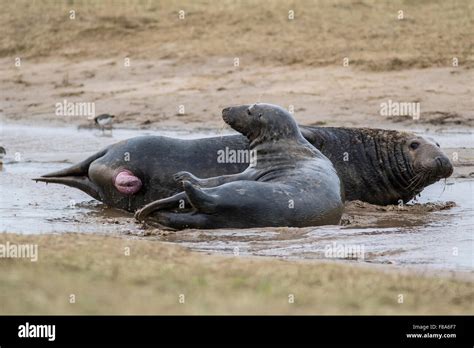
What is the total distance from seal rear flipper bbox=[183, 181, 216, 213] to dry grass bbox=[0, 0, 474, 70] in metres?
8.68

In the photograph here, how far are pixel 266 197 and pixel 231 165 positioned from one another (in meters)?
1.64

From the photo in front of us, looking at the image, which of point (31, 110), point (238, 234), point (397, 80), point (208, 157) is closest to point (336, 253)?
point (238, 234)

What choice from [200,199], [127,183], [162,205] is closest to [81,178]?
[127,183]

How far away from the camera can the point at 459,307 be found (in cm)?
584

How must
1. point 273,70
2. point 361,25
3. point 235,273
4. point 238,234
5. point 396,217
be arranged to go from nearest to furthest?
point 235,273, point 238,234, point 396,217, point 273,70, point 361,25

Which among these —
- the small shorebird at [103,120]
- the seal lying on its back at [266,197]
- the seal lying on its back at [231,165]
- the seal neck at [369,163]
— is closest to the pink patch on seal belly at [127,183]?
the seal lying on its back at [231,165]

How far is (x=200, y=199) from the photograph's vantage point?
28.1ft

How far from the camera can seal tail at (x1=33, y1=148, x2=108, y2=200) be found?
417 inches

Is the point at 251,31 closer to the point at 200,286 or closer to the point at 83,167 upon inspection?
the point at 83,167

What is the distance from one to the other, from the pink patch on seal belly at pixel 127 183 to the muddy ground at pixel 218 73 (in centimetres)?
24

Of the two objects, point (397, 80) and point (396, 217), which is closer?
point (396, 217)

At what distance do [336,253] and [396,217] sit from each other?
2366 mm

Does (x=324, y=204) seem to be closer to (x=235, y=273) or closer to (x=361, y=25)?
(x=235, y=273)

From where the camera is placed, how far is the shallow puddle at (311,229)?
25.8ft
